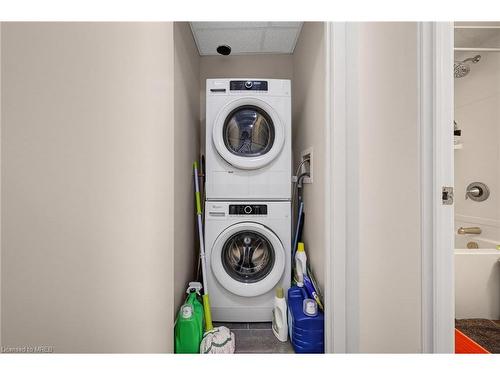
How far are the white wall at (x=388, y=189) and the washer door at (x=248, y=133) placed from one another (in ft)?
2.28

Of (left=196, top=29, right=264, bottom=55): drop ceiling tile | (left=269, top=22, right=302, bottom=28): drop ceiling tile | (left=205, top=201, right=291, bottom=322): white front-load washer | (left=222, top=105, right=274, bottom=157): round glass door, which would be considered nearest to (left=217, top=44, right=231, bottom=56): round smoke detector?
(left=196, top=29, right=264, bottom=55): drop ceiling tile

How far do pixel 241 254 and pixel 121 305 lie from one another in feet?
2.87

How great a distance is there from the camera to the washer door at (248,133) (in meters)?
1.60

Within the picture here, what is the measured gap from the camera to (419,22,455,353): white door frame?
83 centimetres

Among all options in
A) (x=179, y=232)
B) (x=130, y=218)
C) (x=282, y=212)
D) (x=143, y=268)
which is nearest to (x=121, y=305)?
(x=143, y=268)

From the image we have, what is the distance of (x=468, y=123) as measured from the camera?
2.13m

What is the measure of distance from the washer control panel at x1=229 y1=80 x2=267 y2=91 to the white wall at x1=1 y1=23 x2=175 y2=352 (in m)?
0.74

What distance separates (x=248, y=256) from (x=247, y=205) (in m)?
0.38

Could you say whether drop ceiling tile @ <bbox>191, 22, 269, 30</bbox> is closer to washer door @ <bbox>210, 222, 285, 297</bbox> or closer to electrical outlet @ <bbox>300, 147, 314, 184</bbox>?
electrical outlet @ <bbox>300, 147, 314, 184</bbox>

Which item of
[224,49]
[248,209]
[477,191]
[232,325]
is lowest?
[232,325]

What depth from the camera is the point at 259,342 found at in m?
1.42

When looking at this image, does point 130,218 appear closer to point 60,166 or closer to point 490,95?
point 60,166

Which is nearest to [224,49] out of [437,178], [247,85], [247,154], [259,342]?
[247,85]

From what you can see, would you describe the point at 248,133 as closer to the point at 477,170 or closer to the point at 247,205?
the point at 247,205
